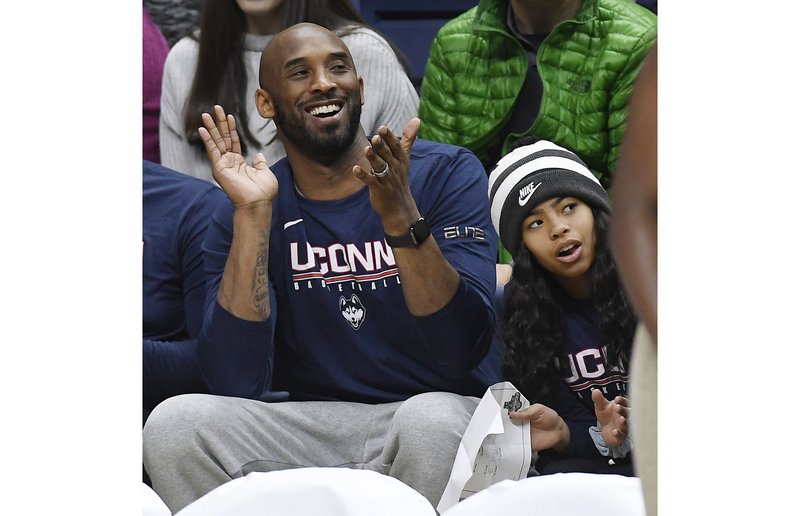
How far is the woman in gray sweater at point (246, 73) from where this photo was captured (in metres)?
2.06

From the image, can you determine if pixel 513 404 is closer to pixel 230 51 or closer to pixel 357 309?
pixel 357 309

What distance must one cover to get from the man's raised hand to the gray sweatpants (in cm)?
37

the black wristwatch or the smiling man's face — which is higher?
the smiling man's face

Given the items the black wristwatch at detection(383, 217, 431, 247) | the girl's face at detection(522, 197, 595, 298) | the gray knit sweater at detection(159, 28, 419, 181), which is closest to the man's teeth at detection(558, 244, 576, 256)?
the girl's face at detection(522, 197, 595, 298)

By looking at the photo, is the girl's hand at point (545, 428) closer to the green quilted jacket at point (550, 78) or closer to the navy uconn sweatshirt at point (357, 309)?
the navy uconn sweatshirt at point (357, 309)

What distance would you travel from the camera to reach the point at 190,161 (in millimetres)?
2125

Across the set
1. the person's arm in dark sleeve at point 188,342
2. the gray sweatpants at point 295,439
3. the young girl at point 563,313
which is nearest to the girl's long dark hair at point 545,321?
the young girl at point 563,313

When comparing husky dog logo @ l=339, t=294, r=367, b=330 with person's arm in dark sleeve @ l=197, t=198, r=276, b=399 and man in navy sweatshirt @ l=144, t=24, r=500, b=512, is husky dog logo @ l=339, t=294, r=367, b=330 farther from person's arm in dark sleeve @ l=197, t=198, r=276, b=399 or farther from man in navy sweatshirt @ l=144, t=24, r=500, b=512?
person's arm in dark sleeve @ l=197, t=198, r=276, b=399

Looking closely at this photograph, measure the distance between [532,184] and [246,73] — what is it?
56cm

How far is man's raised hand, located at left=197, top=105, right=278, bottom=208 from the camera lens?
2.05 metres

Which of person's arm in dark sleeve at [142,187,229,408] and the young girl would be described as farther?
person's arm in dark sleeve at [142,187,229,408]

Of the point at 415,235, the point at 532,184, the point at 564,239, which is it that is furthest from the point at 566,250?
the point at 415,235
